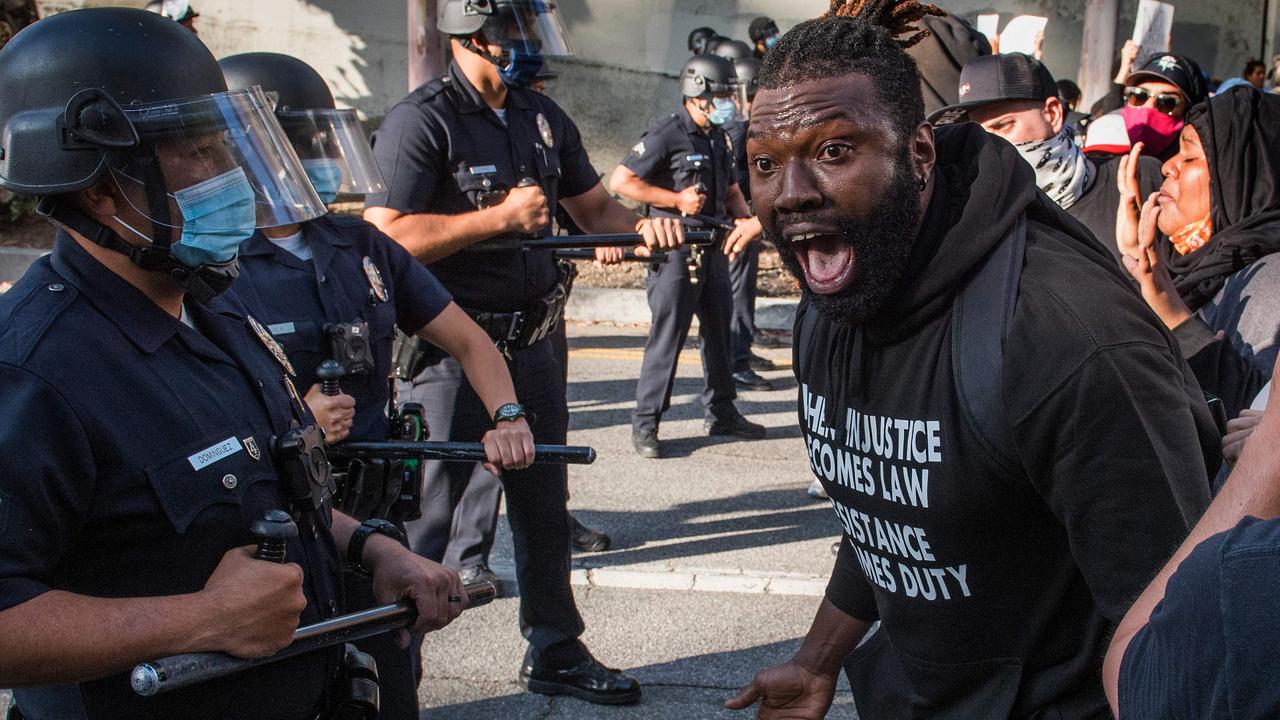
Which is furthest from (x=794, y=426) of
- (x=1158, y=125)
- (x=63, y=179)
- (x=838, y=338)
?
(x=63, y=179)

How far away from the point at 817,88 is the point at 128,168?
3.75 feet

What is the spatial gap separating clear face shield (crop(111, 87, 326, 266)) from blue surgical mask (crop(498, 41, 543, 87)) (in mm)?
2236

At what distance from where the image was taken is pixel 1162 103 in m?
5.50

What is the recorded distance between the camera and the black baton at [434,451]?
289 centimetres

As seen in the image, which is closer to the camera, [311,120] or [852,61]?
[852,61]

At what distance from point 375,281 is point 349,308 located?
0.12 metres

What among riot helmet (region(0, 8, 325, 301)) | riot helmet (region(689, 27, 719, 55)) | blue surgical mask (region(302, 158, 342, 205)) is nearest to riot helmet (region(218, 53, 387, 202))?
blue surgical mask (region(302, 158, 342, 205))

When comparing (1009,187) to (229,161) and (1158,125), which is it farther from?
(1158,125)

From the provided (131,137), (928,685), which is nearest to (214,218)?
(131,137)

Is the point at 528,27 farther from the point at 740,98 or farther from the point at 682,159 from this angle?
the point at 740,98

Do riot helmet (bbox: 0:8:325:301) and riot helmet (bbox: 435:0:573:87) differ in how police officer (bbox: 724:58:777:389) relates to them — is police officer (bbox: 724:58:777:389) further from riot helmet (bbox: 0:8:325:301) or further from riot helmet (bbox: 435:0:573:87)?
riot helmet (bbox: 0:8:325:301)

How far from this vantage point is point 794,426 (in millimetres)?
7961

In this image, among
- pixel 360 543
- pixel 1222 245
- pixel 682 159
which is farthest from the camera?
pixel 682 159

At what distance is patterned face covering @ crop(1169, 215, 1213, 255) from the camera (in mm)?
3457
